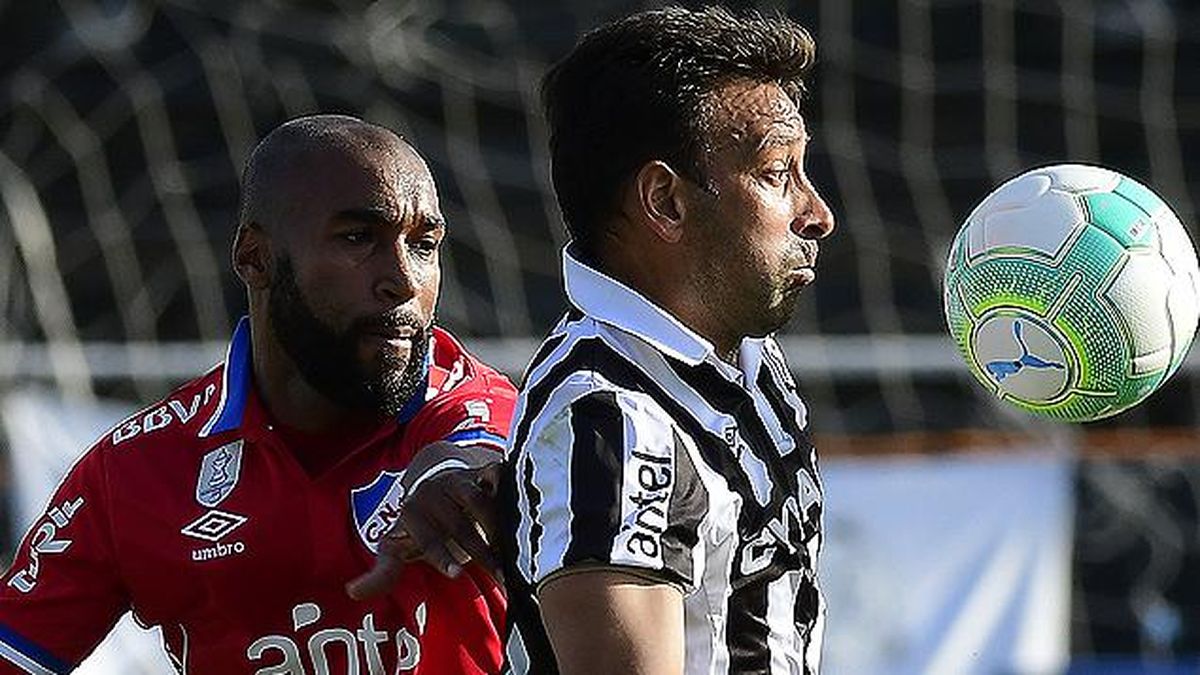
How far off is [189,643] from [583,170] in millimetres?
1088

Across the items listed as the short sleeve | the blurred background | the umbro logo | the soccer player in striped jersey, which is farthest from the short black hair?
the blurred background

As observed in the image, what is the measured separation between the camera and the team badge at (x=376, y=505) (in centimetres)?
345

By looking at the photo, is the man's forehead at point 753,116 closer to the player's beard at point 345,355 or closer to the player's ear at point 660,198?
the player's ear at point 660,198

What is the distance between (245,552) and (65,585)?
0.32 metres

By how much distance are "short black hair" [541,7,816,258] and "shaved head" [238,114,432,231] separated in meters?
0.58

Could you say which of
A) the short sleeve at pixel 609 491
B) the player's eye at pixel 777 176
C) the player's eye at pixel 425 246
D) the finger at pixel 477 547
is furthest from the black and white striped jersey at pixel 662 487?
the player's eye at pixel 425 246

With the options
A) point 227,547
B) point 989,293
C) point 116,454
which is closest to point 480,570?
point 227,547

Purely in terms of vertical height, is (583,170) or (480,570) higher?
(583,170)

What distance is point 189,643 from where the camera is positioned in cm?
354

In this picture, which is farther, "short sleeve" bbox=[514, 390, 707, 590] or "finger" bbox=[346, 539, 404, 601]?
"finger" bbox=[346, 539, 404, 601]

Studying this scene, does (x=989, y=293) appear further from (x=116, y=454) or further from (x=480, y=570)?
(x=116, y=454)

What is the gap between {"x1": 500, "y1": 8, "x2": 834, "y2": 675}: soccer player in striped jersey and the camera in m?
2.79

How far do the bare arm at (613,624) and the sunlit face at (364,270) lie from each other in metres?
0.80

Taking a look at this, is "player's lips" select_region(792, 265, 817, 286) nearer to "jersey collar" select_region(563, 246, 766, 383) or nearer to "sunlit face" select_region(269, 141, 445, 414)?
"jersey collar" select_region(563, 246, 766, 383)
